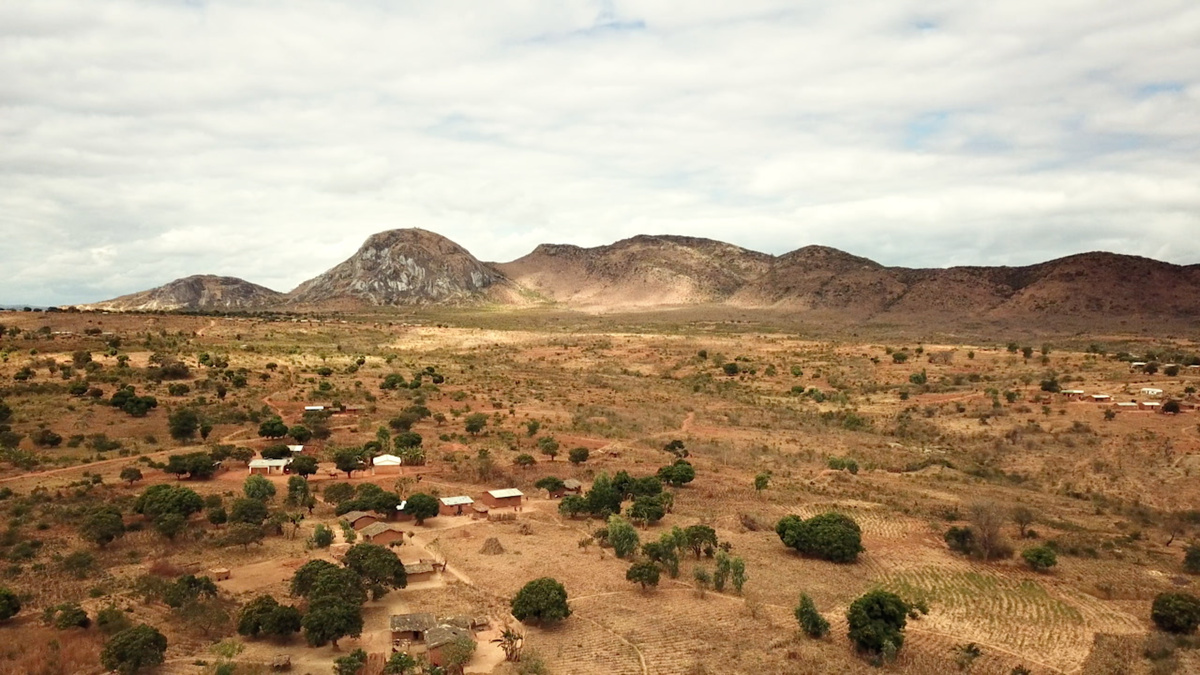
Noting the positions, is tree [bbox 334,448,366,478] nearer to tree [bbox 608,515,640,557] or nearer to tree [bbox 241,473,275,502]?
tree [bbox 241,473,275,502]

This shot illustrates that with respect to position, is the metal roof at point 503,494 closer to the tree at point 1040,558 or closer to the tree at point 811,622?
the tree at point 811,622

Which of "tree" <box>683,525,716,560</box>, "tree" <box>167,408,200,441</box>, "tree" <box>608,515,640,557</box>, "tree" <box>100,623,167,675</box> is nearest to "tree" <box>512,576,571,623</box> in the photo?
"tree" <box>608,515,640,557</box>

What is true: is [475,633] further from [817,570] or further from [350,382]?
[350,382]

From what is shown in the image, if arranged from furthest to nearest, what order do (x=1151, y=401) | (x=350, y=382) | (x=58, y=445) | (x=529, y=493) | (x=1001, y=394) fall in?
(x=350, y=382) → (x=1001, y=394) → (x=1151, y=401) → (x=58, y=445) → (x=529, y=493)

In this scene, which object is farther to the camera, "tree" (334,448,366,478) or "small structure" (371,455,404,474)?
"small structure" (371,455,404,474)

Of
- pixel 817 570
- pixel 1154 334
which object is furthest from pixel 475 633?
pixel 1154 334

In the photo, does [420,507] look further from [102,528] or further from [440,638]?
[440,638]

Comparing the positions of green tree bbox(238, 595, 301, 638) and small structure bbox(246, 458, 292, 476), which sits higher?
small structure bbox(246, 458, 292, 476)
